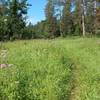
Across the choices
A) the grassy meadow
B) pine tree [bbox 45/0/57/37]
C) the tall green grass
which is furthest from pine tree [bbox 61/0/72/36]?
the tall green grass

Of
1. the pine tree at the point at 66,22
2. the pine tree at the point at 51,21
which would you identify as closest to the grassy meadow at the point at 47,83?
the pine tree at the point at 66,22

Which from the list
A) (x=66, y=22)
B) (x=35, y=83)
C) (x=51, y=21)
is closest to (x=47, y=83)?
(x=35, y=83)

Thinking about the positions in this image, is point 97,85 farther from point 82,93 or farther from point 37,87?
point 37,87

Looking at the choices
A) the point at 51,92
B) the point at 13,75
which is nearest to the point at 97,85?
the point at 51,92

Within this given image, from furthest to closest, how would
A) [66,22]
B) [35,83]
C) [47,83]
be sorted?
[66,22], [47,83], [35,83]

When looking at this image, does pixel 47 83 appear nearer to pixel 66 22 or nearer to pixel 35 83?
pixel 35 83

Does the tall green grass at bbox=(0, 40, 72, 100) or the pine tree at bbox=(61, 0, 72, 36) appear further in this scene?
the pine tree at bbox=(61, 0, 72, 36)

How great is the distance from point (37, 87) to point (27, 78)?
704mm

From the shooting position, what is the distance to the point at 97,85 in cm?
1050

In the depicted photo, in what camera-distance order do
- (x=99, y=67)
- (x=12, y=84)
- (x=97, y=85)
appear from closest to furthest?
(x=12, y=84) → (x=97, y=85) → (x=99, y=67)

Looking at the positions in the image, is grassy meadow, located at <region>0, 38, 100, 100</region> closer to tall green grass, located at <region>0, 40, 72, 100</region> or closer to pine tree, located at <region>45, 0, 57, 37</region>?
tall green grass, located at <region>0, 40, 72, 100</region>

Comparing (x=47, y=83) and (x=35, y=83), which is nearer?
(x=35, y=83)

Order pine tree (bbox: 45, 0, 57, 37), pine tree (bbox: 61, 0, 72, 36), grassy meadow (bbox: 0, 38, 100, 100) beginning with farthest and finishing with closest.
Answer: pine tree (bbox: 45, 0, 57, 37), pine tree (bbox: 61, 0, 72, 36), grassy meadow (bbox: 0, 38, 100, 100)

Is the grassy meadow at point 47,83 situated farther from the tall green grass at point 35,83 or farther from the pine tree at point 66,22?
the pine tree at point 66,22
